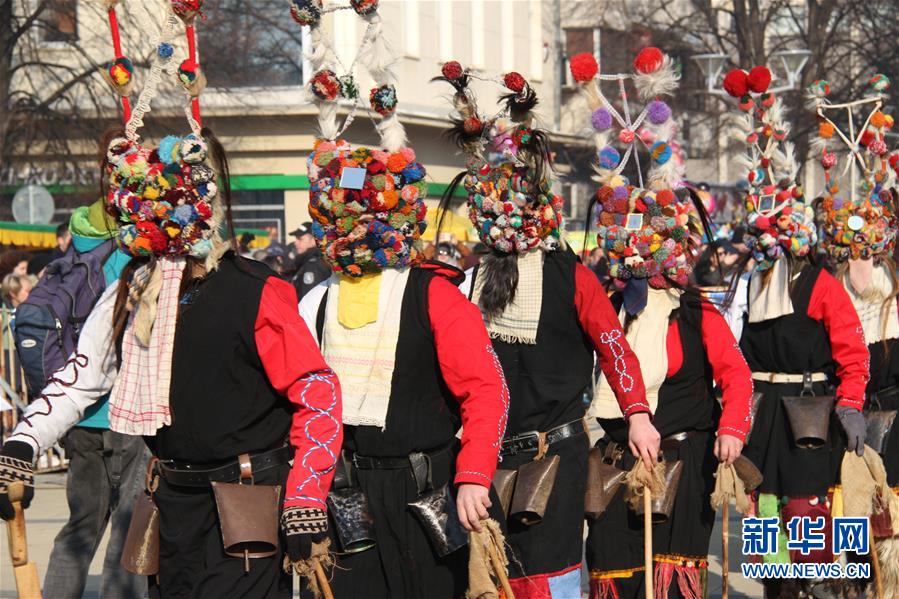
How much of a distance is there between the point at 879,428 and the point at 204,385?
5109 mm

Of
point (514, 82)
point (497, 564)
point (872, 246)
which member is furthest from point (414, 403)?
point (872, 246)

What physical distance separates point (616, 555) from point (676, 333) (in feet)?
3.35

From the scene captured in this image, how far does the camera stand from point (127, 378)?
4.79 m

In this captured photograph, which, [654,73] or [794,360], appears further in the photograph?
[794,360]

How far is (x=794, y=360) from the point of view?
319 inches

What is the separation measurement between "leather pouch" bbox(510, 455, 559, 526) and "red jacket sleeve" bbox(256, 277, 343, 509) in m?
1.45

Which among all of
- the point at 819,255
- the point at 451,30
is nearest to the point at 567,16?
the point at 451,30

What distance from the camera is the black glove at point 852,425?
784 centimetres

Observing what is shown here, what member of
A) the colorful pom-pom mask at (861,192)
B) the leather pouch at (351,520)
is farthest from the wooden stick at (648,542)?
the colorful pom-pom mask at (861,192)

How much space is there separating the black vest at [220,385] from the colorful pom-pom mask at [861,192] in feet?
17.6

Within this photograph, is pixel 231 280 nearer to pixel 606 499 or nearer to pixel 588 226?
pixel 606 499

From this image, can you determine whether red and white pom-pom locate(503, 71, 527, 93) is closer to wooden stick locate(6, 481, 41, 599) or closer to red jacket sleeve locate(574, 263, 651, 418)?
red jacket sleeve locate(574, 263, 651, 418)

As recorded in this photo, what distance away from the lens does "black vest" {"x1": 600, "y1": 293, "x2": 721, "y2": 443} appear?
692 centimetres

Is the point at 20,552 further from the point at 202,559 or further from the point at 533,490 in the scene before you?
the point at 533,490
